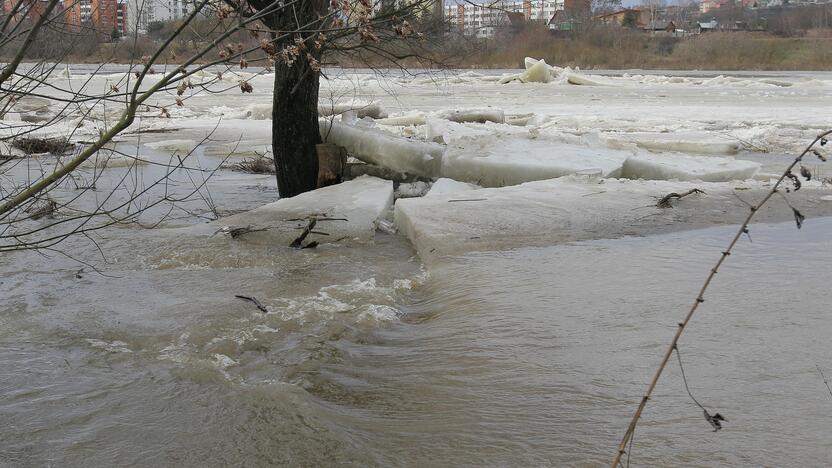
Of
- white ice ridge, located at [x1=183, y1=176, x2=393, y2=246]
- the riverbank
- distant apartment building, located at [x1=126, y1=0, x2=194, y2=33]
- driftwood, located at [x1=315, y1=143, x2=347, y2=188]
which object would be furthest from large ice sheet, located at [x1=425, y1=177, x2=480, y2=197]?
the riverbank

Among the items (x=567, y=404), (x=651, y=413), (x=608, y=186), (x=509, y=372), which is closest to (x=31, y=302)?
(x=509, y=372)

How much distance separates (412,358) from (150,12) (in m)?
2.04

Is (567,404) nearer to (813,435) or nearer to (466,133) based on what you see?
(813,435)

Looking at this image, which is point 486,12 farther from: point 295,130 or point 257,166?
point 257,166

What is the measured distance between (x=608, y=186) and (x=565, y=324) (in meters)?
3.48

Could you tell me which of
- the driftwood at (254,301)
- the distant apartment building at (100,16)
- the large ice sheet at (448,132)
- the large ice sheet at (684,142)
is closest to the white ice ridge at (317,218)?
the driftwood at (254,301)

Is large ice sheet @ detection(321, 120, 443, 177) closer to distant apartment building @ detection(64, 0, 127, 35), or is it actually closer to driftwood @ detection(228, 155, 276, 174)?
driftwood @ detection(228, 155, 276, 174)

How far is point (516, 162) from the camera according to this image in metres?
8.13

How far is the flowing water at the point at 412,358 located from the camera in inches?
126

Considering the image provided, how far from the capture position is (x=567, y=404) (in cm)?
350

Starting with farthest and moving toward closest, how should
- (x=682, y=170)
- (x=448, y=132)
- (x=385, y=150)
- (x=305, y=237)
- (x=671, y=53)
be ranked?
(x=671, y=53) → (x=448, y=132) → (x=682, y=170) → (x=385, y=150) → (x=305, y=237)

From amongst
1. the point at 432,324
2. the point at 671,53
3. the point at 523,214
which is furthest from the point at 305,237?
the point at 671,53

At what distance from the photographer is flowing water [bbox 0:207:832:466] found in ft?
10.5

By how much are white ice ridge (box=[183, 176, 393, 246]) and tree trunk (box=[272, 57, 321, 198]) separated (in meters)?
0.62
